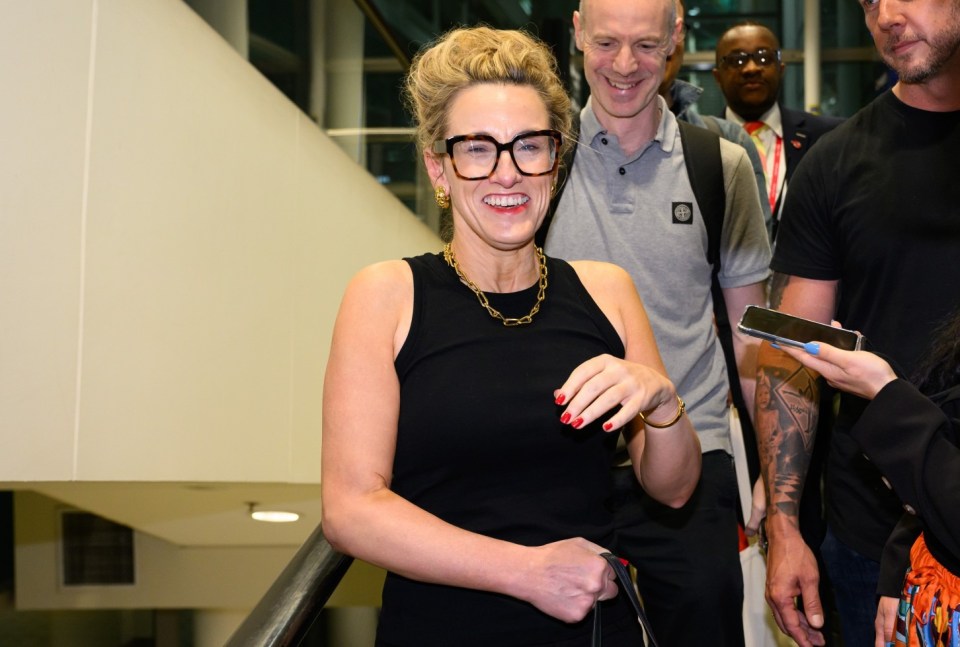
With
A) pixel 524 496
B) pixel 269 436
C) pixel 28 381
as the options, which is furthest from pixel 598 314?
pixel 269 436

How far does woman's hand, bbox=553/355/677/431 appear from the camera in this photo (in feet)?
5.91

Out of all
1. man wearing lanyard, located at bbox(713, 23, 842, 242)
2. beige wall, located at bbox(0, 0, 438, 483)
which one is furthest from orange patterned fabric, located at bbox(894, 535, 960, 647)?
man wearing lanyard, located at bbox(713, 23, 842, 242)

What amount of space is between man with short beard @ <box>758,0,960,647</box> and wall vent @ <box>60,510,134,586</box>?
246 inches

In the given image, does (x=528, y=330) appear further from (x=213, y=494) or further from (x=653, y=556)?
(x=213, y=494)

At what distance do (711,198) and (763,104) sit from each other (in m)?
1.72

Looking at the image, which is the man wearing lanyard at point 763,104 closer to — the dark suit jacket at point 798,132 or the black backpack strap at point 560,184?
the dark suit jacket at point 798,132

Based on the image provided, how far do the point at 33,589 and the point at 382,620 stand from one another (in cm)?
651

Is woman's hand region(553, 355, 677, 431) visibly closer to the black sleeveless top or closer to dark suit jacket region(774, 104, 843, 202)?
the black sleeveless top

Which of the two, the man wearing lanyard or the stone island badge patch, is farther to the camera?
the man wearing lanyard

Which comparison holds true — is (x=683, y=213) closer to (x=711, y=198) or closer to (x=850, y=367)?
(x=711, y=198)

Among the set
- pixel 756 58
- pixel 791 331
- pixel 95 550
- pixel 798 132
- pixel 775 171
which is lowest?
pixel 95 550

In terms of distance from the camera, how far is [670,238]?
283cm

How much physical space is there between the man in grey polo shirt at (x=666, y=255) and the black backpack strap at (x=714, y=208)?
0.02m

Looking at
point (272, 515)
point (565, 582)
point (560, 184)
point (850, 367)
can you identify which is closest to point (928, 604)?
point (850, 367)
